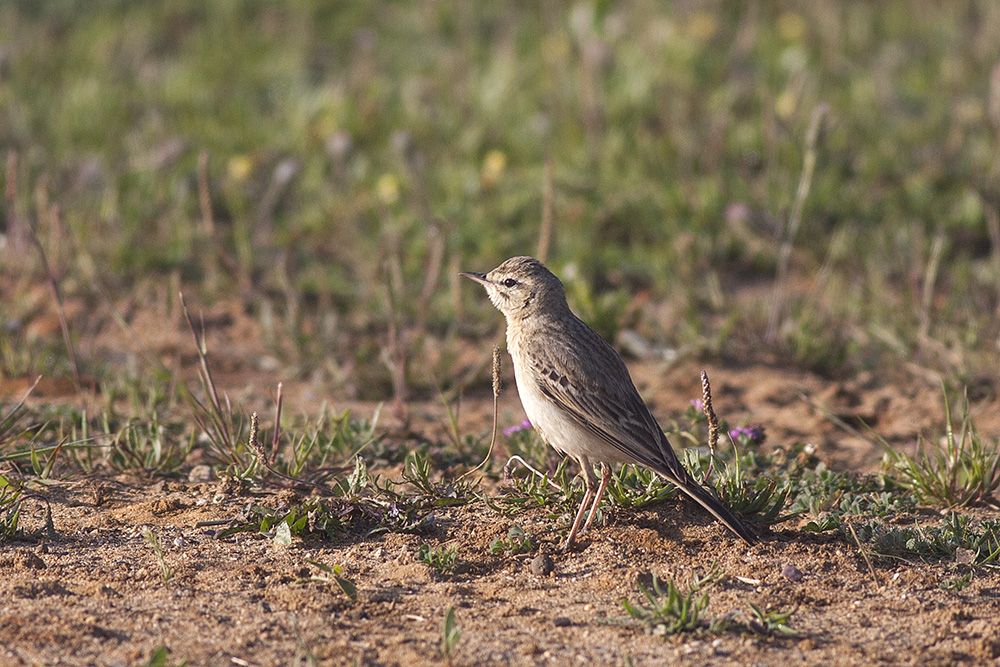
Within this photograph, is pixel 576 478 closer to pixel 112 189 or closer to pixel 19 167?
pixel 112 189

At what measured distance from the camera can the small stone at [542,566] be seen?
4.37 metres

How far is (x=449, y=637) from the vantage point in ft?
12.1

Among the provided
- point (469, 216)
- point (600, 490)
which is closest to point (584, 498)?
point (600, 490)

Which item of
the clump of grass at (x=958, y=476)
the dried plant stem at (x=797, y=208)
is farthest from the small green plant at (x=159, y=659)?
the dried plant stem at (x=797, y=208)

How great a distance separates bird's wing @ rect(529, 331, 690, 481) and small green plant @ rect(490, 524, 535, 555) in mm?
511

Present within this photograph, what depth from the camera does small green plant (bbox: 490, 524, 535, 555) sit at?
4490 mm

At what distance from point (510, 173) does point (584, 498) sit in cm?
452

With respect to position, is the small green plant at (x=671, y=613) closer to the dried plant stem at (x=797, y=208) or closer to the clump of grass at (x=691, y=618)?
the clump of grass at (x=691, y=618)

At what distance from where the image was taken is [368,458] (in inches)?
213

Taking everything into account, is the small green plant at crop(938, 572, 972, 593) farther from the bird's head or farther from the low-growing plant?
the bird's head

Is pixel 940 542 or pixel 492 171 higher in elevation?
pixel 492 171

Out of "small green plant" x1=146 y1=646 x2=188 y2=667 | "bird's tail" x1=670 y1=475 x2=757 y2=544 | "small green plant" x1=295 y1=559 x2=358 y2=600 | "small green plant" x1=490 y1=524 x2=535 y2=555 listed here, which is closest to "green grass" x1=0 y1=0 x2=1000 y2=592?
"small green plant" x1=490 y1=524 x2=535 y2=555

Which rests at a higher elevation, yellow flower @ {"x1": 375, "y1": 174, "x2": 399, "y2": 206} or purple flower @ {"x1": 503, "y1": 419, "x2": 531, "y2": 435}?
yellow flower @ {"x1": 375, "y1": 174, "x2": 399, "y2": 206}

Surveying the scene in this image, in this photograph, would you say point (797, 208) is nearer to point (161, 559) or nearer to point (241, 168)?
point (161, 559)
